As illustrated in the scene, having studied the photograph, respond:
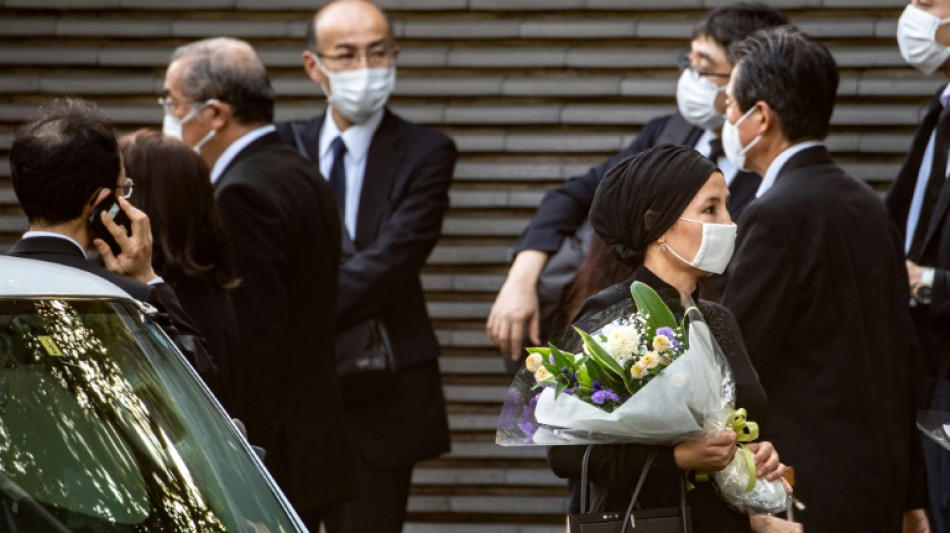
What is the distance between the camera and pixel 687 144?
Result: 6.28m

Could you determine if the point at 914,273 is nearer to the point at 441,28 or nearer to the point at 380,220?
the point at 380,220

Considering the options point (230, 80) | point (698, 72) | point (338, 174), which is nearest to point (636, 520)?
point (698, 72)

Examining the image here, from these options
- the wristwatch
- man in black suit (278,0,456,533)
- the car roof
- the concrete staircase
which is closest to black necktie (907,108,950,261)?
the wristwatch

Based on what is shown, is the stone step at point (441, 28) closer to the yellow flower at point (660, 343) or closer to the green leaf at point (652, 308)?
the green leaf at point (652, 308)

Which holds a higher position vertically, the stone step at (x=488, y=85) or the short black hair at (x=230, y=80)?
the short black hair at (x=230, y=80)

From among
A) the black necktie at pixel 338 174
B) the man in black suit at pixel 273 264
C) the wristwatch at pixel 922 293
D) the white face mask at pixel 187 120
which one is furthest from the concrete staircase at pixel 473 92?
the wristwatch at pixel 922 293

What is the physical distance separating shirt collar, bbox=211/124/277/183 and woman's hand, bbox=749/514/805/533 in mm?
2815

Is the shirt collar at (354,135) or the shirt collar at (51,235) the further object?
the shirt collar at (354,135)

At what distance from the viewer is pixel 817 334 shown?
4.96 meters

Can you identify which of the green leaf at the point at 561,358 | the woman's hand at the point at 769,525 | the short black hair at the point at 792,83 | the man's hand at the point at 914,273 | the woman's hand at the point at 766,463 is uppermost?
the short black hair at the point at 792,83

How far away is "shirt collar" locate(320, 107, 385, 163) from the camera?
23.0ft

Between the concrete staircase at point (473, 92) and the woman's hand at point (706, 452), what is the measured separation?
402 centimetres

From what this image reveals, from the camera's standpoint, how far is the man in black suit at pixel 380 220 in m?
6.64

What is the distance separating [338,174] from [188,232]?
181 cm
